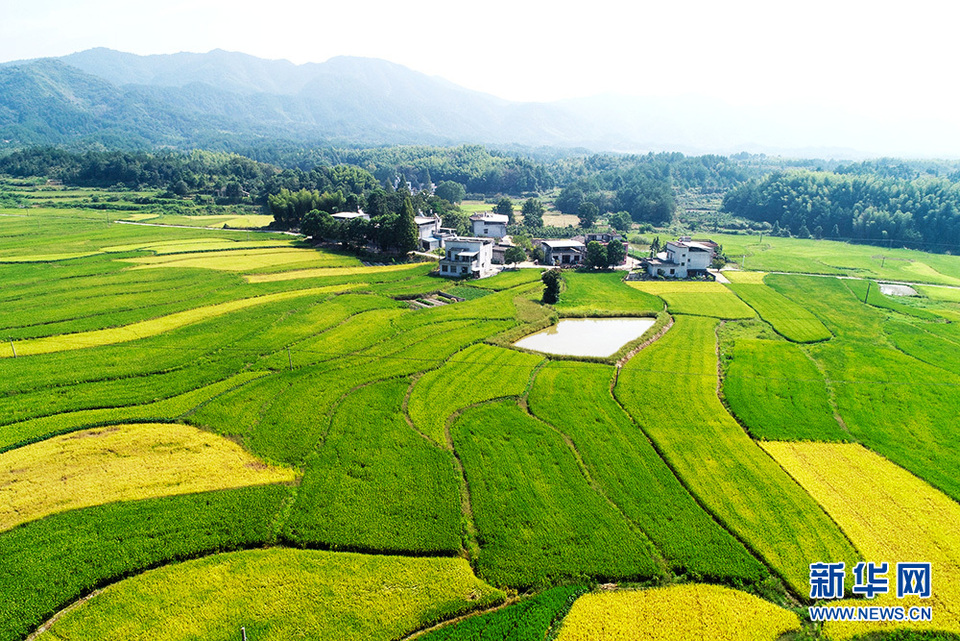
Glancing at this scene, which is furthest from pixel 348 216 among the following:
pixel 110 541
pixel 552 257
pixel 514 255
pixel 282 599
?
pixel 282 599

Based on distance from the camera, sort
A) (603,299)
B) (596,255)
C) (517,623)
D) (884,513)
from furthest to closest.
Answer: (596,255)
(603,299)
(884,513)
(517,623)

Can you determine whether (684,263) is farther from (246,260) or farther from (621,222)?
(246,260)

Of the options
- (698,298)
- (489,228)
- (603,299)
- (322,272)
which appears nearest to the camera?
(603,299)

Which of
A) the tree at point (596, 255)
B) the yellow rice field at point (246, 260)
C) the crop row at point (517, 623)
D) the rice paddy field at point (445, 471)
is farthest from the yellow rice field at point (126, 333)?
the tree at point (596, 255)

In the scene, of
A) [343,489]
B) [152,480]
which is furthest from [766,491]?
[152,480]

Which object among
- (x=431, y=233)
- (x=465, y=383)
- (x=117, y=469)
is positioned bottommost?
(x=117, y=469)

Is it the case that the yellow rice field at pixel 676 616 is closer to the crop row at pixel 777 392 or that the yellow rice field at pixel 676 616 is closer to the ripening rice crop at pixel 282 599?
the ripening rice crop at pixel 282 599

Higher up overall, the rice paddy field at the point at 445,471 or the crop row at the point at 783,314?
the crop row at the point at 783,314

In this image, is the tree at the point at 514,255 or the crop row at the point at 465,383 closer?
the crop row at the point at 465,383
